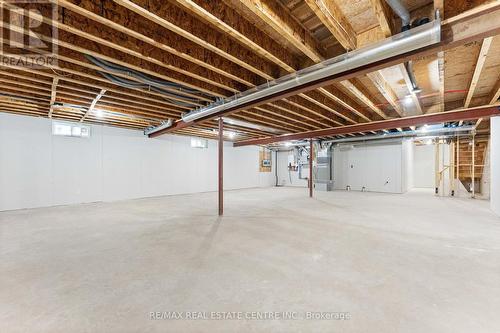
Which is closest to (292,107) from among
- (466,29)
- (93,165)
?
(466,29)

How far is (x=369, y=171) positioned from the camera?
888cm

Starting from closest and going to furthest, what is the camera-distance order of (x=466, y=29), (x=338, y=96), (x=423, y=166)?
(x=466, y=29), (x=338, y=96), (x=423, y=166)

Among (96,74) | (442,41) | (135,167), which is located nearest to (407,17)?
(442,41)

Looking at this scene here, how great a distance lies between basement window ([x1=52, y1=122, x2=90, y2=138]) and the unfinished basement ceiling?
3.42 feet

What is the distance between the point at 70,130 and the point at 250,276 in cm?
660

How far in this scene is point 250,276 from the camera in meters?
1.87

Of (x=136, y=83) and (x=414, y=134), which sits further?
(x=414, y=134)

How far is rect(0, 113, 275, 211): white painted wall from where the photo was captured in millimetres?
5047

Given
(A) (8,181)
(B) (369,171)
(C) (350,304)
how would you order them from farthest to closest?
(B) (369,171), (A) (8,181), (C) (350,304)

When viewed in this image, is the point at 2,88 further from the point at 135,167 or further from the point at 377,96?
the point at 377,96

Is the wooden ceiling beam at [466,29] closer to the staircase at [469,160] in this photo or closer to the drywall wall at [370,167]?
the drywall wall at [370,167]

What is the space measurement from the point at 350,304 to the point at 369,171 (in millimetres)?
8601

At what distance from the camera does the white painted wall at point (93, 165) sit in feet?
16.6

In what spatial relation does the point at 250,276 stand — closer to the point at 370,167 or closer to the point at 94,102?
the point at 94,102
